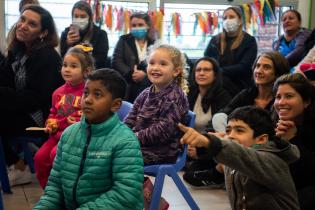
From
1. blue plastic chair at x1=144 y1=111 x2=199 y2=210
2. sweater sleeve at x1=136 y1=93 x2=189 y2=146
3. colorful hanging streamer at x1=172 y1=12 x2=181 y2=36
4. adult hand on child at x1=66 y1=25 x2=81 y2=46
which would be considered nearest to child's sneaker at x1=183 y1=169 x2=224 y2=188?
blue plastic chair at x1=144 y1=111 x2=199 y2=210

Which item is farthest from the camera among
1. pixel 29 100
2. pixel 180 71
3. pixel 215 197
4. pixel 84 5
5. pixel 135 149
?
pixel 84 5

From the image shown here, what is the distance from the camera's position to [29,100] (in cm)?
Answer: 281

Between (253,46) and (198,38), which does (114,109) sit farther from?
(198,38)

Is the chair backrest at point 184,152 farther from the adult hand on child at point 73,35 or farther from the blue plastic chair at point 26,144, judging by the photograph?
the adult hand on child at point 73,35

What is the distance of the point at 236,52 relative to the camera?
4137mm

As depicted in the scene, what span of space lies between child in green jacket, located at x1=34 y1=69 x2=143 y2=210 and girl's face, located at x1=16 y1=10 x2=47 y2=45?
1.29m

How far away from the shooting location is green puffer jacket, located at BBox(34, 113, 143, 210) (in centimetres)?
164

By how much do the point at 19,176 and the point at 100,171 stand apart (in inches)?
70.3

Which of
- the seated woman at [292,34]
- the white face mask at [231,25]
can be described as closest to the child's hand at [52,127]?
the white face mask at [231,25]

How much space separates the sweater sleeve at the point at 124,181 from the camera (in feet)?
5.34

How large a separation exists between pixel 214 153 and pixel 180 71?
120 cm

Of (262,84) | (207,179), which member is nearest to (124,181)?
(262,84)

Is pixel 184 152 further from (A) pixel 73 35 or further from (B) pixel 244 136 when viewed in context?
(A) pixel 73 35

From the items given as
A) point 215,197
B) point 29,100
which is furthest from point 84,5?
point 215,197
